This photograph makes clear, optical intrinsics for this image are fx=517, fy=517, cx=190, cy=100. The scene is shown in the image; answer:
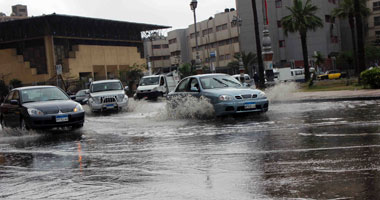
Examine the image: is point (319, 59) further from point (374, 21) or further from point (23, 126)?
point (23, 126)

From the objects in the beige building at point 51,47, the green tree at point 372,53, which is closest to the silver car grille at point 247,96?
the beige building at point 51,47

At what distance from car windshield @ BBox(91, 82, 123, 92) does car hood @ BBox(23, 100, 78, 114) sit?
31.8 feet

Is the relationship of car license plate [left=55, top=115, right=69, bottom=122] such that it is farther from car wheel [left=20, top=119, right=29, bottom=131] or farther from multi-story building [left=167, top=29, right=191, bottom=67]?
multi-story building [left=167, top=29, right=191, bottom=67]

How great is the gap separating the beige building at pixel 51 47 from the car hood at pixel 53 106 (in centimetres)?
5333

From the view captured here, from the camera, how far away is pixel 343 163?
252 inches

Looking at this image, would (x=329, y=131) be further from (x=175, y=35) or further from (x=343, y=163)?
(x=175, y=35)

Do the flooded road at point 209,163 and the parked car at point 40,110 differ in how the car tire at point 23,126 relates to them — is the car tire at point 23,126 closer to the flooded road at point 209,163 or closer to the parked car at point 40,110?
the parked car at point 40,110

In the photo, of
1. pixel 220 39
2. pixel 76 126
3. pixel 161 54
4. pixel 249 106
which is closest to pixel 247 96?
pixel 249 106

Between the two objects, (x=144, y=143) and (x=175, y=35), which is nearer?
(x=144, y=143)

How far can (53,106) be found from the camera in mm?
13742

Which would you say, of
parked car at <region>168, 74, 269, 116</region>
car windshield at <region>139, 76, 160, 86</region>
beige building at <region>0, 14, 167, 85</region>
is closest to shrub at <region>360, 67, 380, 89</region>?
parked car at <region>168, 74, 269, 116</region>

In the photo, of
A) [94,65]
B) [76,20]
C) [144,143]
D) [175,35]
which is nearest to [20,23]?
[76,20]

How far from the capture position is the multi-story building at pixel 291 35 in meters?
76.2

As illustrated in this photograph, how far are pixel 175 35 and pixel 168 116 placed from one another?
9751 cm
